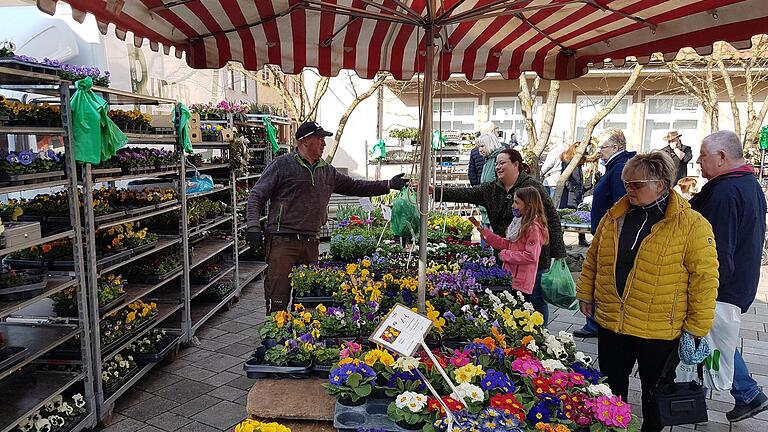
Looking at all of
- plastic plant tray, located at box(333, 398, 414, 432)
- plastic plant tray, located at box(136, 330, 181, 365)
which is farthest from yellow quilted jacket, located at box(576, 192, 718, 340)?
plastic plant tray, located at box(136, 330, 181, 365)

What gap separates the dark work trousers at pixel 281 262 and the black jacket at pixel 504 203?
1.28 m

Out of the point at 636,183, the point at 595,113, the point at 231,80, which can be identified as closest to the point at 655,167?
the point at 636,183

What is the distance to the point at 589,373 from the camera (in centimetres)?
229

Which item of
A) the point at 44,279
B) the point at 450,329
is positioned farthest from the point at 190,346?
the point at 450,329

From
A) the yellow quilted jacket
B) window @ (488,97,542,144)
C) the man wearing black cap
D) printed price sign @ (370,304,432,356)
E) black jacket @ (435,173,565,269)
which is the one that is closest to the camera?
printed price sign @ (370,304,432,356)

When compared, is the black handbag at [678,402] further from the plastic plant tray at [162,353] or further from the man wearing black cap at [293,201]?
the plastic plant tray at [162,353]

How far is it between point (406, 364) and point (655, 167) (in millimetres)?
1747

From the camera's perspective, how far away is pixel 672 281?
266cm

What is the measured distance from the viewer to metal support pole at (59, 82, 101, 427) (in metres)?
3.12

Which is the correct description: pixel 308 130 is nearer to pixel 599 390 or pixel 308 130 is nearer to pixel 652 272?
pixel 652 272

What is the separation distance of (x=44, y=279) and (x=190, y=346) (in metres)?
2.21

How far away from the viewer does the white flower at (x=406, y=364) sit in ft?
6.92

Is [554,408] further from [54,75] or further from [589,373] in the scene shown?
[54,75]

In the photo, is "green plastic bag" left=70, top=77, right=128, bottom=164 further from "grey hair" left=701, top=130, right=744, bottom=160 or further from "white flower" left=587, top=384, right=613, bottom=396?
"grey hair" left=701, top=130, right=744, bottom=160
